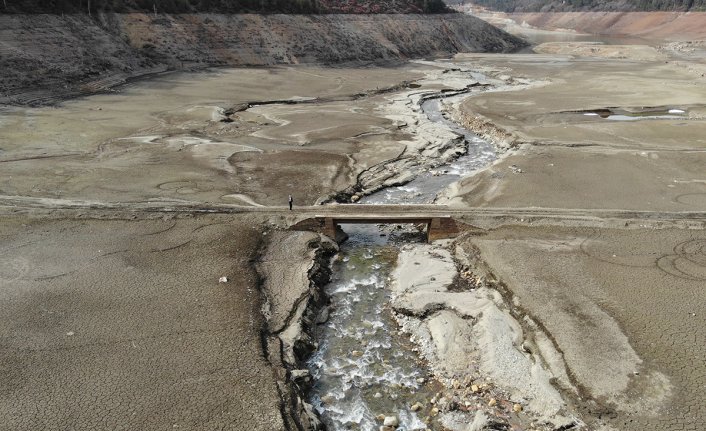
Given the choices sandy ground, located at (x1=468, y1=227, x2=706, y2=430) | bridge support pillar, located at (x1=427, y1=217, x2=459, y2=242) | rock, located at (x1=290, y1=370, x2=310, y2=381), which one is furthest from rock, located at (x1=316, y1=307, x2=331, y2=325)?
bridge support pillar, located at (x1=427, y1=217, x2=459, y2=242)

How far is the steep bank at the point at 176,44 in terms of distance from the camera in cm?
3647

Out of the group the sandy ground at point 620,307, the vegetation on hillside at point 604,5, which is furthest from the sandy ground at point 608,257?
the vegetation on hillside at point 604,5

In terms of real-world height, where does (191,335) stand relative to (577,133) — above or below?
below

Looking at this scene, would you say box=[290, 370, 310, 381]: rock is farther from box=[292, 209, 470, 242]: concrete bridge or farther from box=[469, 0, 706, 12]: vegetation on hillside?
box=[469, 0, 706, 12]: vegetation on hillside

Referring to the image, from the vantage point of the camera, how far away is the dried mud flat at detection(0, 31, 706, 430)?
959cm

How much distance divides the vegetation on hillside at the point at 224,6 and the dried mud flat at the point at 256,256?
16951mm

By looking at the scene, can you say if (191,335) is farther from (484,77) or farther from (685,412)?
(484,77)

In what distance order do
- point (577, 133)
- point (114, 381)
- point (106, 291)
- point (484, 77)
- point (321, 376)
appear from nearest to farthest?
1. point (114, 381)
2. point (321, 376)
3. point (106, 291)
4. point (577, 133)
5. point (484, 77)

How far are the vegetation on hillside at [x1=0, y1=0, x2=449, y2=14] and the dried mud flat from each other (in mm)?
16951

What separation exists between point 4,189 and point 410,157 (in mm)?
16790

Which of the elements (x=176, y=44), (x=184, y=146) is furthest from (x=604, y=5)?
(x=184, y=146)

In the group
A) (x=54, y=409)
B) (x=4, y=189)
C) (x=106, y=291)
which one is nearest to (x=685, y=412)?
(x=54, y=409)

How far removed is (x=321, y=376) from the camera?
11.0m

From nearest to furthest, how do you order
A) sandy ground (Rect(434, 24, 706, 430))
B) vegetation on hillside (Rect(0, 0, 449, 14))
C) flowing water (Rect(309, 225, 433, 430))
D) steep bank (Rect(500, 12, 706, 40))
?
sandy ground (Rect(434, 24, 706, 430)) → flowing water (Rect(309, 225, 433, 430)) → vegetation on hillside (Rect(0, 0, 449, 14)) → steep bank (Rect(500, 12, 706, 40))
